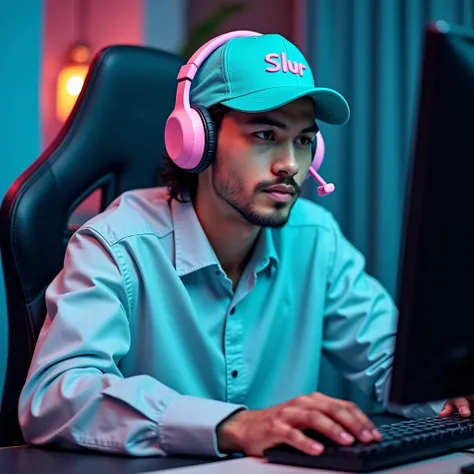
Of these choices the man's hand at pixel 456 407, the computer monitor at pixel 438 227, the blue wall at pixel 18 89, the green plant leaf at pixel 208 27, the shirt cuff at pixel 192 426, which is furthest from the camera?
the green plant leaf at pixel 208 27

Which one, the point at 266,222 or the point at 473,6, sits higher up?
the point at 473,6

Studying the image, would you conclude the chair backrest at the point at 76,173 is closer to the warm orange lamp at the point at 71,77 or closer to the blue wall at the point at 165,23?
the blue wall at the point at 165,23

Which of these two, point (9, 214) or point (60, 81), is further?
point (60, 81)

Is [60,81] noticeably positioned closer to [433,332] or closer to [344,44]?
[344,44]

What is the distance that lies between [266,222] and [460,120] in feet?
2.12

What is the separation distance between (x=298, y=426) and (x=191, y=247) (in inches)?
20.9

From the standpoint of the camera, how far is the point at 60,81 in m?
3.35

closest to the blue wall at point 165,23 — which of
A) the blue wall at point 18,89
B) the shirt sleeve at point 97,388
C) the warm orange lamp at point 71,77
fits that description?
the warm orange lamp at point 71,77

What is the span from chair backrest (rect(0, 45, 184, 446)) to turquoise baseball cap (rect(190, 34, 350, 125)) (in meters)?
0.18

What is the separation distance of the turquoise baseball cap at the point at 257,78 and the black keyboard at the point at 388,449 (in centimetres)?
56

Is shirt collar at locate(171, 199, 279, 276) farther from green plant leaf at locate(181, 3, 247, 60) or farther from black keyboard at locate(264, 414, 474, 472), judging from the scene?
green plant leaf at locate(181, 3, 247, 60)

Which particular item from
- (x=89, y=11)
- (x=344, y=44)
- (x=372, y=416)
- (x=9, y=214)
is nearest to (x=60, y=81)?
(x=89, y=11)

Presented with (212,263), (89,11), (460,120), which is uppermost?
(89,11)

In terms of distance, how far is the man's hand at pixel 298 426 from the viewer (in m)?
0.84
